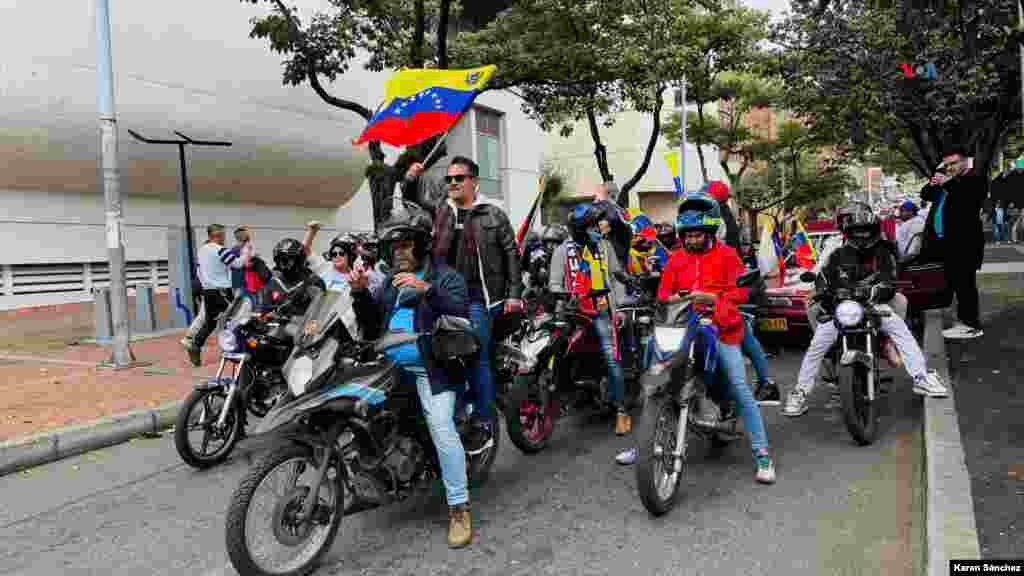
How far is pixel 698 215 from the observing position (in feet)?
16.1

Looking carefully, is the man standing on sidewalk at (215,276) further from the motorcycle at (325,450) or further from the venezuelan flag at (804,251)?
the venezuelan flag at (804,251)

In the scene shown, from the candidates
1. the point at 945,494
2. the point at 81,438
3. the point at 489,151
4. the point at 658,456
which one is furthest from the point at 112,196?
the point at 489,151

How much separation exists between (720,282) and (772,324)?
15.4 ft

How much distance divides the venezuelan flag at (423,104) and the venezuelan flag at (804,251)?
551 centimetres

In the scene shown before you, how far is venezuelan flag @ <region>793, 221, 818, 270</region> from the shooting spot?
1081cm

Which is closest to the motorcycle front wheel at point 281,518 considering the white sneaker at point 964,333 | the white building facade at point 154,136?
the white sneaker at point 964,333

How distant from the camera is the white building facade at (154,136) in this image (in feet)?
43.4

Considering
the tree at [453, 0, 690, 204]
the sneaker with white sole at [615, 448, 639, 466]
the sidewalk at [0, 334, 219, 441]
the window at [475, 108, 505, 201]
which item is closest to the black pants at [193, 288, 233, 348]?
the sidewalk at [0, 334, 219, 441]

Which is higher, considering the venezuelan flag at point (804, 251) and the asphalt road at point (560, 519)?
the venezuelan flag at point (804, 251)

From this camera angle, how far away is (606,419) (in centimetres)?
657

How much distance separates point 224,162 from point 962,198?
14.2m

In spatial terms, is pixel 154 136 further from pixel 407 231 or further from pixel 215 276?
pixel 407 231

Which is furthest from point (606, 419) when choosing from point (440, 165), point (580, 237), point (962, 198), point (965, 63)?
point (440, 165)

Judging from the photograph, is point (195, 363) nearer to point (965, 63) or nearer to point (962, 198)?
point (962, 198)
